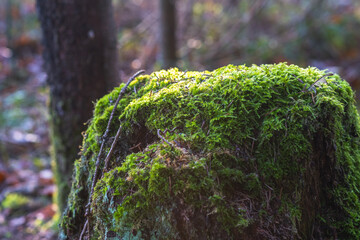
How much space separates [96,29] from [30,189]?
3.56 meters

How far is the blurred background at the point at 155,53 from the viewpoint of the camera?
545cm

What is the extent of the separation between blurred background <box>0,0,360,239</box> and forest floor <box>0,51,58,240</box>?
17 mm

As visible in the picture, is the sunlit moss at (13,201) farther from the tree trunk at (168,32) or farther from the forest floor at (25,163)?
the tree trunk at (168,32)

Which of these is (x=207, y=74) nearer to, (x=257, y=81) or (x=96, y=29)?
(x=257, y=81)

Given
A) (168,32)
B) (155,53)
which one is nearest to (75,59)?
(168,32)

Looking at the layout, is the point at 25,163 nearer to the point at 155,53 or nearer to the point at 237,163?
the point at 155,53

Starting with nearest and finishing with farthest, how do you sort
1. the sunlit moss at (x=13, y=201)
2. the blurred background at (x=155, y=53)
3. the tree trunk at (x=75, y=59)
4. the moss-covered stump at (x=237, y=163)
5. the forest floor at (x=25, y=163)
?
1. the moss-covered stump at (x=237, y=163)
2. the tree trunk at (x=75, y=59)
3. the forest floor at (x=25, y=163)
4. the sunlit moss at (x=13, y=201)
5. the blurred background at (x=155, y=53)

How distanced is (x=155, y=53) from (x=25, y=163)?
5582 millimetres

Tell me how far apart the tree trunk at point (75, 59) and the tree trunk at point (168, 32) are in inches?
169

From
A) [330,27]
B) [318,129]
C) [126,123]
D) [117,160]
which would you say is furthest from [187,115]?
[330,27]

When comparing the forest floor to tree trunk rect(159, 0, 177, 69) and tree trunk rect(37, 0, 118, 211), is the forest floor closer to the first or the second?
tree trunk rect(37, 0, 118, 211)

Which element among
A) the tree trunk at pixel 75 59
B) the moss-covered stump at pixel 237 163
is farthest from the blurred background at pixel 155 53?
the moss-covered stump at pixel 237 163

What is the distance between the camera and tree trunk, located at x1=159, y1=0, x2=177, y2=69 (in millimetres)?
7715

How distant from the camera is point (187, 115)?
1.74 metres
